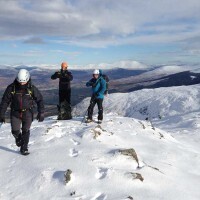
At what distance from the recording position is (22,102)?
12070mm

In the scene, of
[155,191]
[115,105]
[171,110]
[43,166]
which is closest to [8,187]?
[43,166]

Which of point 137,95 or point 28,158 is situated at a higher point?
point 28,158

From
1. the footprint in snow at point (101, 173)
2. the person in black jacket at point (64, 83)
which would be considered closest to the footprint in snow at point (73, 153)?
the footprint in snow at point (101, 173)

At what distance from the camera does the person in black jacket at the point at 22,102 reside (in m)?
11.9

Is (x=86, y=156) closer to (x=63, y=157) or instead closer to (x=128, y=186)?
(x=63, y=157)

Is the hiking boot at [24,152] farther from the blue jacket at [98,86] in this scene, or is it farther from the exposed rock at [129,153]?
the blue jacket at [98,86]

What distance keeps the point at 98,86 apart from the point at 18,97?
7.31m

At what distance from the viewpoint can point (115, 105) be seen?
120 m

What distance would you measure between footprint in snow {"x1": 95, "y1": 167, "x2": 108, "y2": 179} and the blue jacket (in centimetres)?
797

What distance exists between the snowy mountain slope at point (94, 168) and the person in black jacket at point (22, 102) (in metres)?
1.26

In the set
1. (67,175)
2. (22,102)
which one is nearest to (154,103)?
(22,102)

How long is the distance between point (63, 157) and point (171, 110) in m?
84.7

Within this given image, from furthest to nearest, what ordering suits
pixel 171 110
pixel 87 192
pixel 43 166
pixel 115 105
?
pixel 115 105 → pixel 171 110 → pixel 43 166 → pixel 87 192

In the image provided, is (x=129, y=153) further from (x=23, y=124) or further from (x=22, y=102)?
(x=22, y=102)
